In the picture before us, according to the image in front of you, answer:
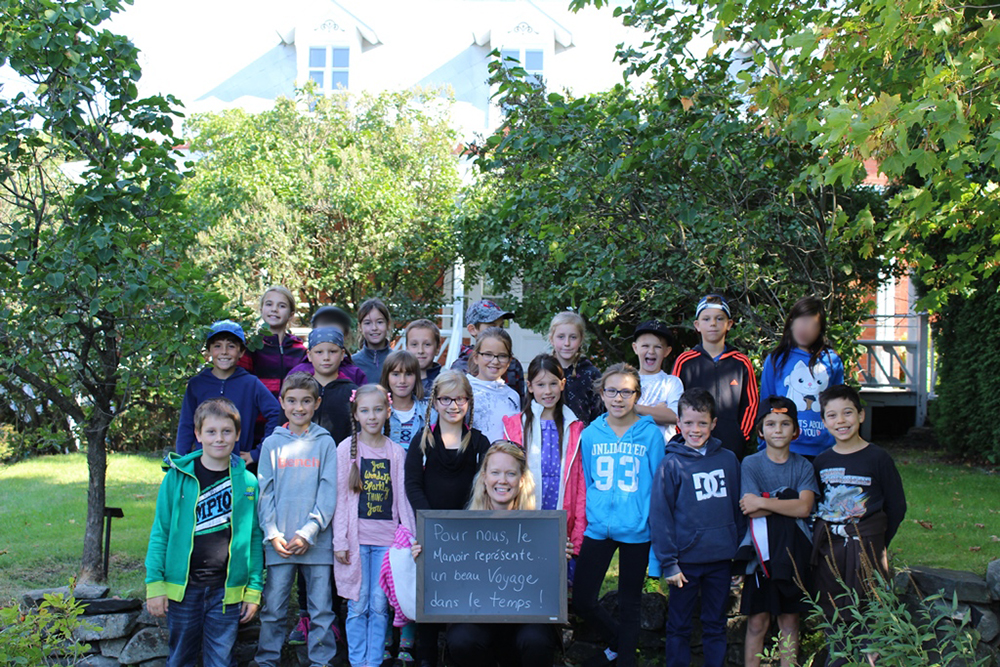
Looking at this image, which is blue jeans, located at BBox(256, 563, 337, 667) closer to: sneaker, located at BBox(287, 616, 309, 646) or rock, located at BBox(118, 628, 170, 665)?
sneaker, located at BBox(287, 616, 309, 646)

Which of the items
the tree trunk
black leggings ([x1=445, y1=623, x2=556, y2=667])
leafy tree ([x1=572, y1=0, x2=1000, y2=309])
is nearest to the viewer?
leafy tree ([x1=572, y1=0, x2=1000, y2=309])

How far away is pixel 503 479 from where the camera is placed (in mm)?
4238

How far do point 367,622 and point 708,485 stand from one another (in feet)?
6.24

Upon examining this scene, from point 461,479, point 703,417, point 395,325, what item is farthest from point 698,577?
point 395,325

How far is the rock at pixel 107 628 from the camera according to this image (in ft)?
14.8

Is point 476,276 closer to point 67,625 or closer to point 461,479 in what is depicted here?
point 461,479

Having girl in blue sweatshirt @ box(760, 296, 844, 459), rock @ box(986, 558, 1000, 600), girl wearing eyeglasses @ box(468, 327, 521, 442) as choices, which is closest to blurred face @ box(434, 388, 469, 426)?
girl wearing eyeglasses @ box(468, 327, 521, 442)

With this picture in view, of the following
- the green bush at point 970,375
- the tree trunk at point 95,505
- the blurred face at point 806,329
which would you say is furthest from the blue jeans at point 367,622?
the green bush at point 970,375

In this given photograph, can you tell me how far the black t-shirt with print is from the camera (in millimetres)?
4207

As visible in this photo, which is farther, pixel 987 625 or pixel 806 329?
pixel 806 329

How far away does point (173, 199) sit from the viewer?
191 inches

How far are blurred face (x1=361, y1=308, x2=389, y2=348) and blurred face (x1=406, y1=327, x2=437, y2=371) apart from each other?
29 cm

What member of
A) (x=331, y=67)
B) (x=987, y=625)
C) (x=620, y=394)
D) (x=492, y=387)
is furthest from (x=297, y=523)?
(x=331, y=67)

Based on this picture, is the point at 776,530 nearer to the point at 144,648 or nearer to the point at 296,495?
the point at 296,495
